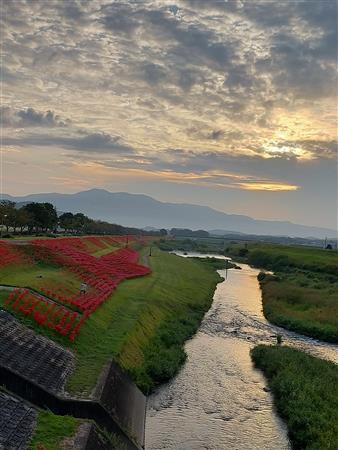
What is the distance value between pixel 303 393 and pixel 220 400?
17.4 ft

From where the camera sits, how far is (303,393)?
28906 millimetres

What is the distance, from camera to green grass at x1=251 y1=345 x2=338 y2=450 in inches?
955

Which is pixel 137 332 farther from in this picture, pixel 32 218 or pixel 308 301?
pixel 32 218

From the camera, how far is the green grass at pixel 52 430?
57.4 ft

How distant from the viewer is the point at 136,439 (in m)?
23.0

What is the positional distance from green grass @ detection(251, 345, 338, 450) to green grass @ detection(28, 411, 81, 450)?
12.1m

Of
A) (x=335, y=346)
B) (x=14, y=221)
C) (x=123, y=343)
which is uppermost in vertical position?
(x=14, y=221)

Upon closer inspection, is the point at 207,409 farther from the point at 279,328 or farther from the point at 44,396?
the point at 279,328

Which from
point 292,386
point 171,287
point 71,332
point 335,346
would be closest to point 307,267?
point 171,287

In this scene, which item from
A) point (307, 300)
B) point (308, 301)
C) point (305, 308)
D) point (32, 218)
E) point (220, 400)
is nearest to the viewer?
point (220, 400)

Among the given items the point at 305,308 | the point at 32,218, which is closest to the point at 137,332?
the point at 305,308

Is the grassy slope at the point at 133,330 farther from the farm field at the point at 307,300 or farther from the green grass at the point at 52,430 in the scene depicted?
the farm field at the point at 307,300

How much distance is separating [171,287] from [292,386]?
36263mm

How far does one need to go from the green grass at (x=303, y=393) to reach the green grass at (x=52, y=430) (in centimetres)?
1212
